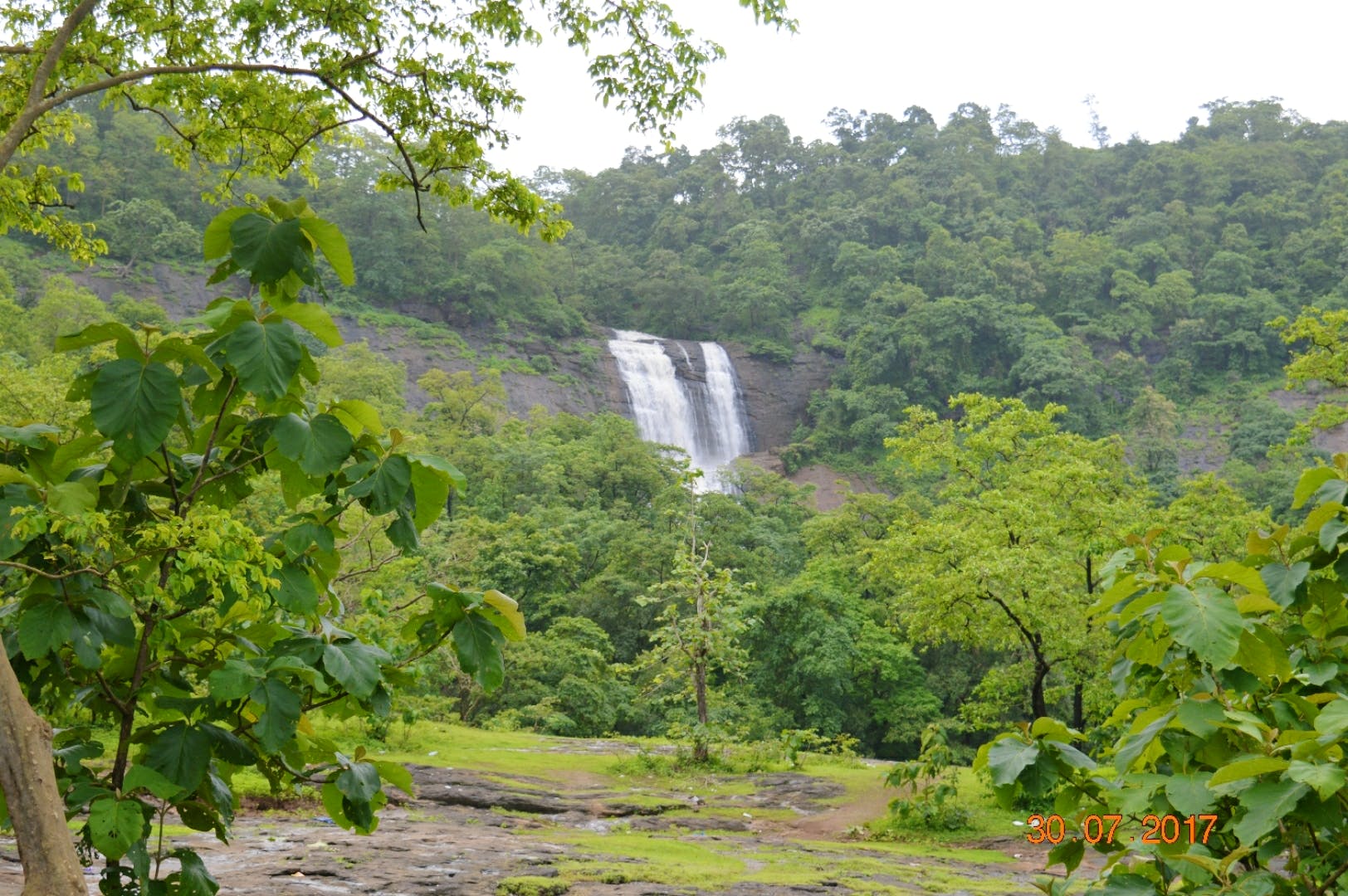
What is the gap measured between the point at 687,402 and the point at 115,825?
134ft

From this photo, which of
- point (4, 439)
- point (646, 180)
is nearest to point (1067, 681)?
point (4, 439)

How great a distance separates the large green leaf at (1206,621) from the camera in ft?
5.63

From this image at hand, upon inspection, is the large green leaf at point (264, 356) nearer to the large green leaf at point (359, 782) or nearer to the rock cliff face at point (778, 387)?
the large green leaf at point (359, 782)

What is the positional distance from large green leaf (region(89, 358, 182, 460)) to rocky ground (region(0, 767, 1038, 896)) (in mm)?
3370

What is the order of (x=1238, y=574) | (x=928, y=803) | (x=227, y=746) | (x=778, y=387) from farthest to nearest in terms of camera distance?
(x=778, y=387) < (x=928, y=803) < (x=227, y=746) < (x=1238, y=574)

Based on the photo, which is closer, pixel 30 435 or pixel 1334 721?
pixel 1334 721

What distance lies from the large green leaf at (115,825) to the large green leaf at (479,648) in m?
0.67

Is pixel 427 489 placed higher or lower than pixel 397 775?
higher

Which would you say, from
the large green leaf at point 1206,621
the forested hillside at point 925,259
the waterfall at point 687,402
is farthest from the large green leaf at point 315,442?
the waterfall at point 687,402

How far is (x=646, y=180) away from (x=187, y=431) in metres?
62.8

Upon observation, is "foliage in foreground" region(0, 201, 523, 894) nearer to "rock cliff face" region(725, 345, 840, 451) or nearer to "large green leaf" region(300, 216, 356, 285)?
"large green leaf" region(300, 216, 356, 285)

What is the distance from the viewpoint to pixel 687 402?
140ft

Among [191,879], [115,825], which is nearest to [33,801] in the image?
[115,825]

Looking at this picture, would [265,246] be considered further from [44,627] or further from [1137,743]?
[1137,743]
